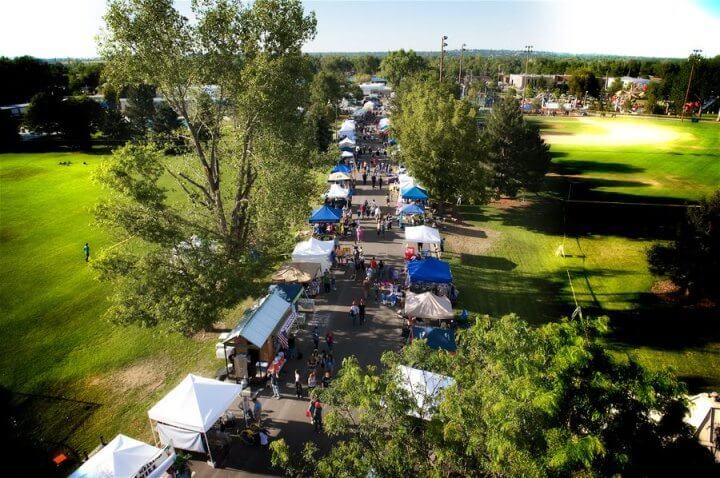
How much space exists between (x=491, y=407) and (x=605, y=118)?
96.3m

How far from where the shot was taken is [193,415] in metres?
12.4

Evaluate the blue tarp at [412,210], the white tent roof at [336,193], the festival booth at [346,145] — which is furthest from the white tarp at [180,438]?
the festival booth at [346,145]

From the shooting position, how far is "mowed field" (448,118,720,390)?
62.4 ft

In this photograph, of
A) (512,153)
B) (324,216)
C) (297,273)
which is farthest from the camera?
(512,153)

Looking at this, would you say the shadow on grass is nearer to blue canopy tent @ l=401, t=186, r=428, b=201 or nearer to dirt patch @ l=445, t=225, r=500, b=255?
dirt patch @ l=445, t=225, r=500, b=255

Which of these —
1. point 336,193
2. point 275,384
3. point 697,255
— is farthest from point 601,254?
point 275,384

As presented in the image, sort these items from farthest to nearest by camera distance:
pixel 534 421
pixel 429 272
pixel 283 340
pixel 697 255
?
1. pixel 429 272
2. pixel 697 255
3. pixel 283 340
4. pixel 534 421

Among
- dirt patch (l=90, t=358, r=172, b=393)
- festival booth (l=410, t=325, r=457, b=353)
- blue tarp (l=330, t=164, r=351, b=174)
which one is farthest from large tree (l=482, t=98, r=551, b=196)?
dirt patch (l=90, t=358, r=172, b=393)

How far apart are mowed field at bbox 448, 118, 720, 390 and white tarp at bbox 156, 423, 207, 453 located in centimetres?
1139

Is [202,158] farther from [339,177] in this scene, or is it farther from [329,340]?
[339,177]

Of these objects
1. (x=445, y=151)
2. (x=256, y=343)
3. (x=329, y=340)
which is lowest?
(x=329, y=340)

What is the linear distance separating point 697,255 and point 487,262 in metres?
9.98

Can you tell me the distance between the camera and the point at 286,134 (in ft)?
66.6

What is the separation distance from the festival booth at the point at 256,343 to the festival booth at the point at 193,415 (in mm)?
2600
